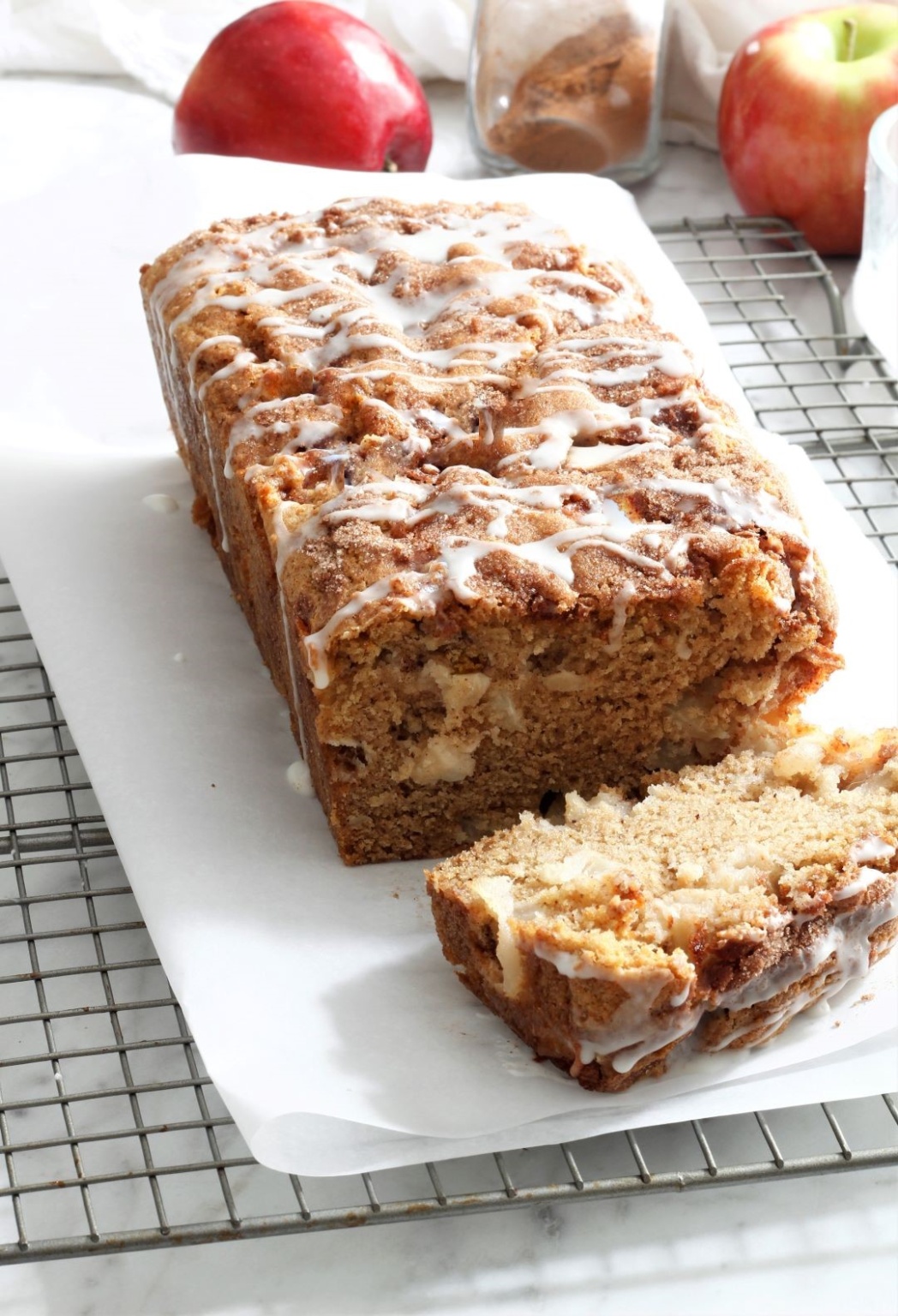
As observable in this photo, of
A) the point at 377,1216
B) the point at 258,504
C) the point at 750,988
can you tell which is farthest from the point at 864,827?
the point at 258,504

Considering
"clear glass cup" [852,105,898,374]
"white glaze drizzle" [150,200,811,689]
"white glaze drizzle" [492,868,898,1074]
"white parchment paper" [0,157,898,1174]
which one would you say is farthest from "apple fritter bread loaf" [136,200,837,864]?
"clear glass cup" [852,105,898,374]

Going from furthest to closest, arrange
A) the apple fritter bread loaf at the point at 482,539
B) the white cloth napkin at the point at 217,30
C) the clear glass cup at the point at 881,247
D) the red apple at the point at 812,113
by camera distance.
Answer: the white cloth napkin at the point at 217,30
the red apple at the point at 812,113
the clear glass cup at the point at 881,247
the apple fritter bread loaf at the point at 482,539

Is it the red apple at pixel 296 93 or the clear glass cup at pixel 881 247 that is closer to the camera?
the clear glass cup at pixel 881 247

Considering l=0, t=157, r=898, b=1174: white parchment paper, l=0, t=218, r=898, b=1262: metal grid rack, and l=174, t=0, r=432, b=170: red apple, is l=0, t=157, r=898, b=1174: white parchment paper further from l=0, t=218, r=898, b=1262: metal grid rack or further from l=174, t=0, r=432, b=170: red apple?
l=174, t=0, r=432, b=170: red apple

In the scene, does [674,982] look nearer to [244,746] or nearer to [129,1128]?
[129,1128]

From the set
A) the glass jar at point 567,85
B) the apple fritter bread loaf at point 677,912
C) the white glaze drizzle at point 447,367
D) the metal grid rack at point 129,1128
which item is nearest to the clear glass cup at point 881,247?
the glass jar at point 567,85

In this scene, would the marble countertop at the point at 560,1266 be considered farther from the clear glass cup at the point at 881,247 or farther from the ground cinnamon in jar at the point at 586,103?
the ground cinnamon in jar at the point at 586,103

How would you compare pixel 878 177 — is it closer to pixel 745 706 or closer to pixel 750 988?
pixel 745 706
